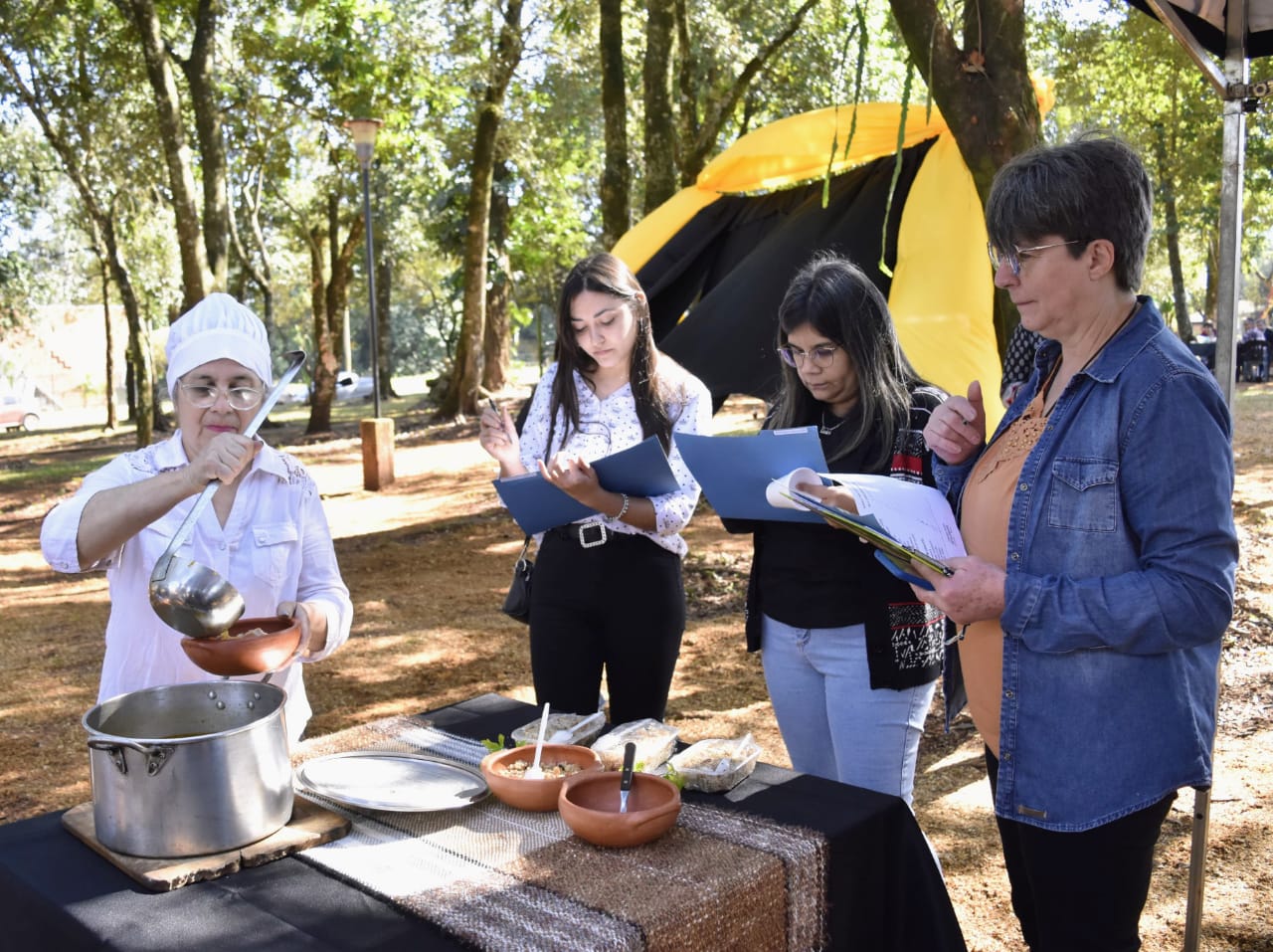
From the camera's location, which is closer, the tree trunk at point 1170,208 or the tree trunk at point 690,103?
the tree trunk at point 690,103

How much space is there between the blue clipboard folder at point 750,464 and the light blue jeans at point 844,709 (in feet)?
0.95

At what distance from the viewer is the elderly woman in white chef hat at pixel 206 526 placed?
2.25 m

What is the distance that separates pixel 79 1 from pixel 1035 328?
14.9m

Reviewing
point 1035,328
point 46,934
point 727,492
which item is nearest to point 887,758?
point 727,492

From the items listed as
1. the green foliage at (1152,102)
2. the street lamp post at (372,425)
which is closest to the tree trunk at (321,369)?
the street lamp post at (372,425)

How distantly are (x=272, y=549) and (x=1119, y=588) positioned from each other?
1.72 m

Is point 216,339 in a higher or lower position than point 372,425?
higher

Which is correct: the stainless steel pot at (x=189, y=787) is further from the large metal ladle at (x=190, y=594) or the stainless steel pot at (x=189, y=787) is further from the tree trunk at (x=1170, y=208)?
the tree trunk at (x=1170, y=208)

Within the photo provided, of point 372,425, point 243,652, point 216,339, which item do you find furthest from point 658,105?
point 243,652

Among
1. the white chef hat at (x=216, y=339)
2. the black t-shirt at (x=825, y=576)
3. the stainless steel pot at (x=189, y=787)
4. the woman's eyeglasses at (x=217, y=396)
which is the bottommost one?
the stainless steel pot at (x=189, y=787)

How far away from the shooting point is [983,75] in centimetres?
455

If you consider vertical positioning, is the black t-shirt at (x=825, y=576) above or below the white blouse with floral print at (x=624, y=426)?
below

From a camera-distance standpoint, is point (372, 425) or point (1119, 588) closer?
point (1119, 588)

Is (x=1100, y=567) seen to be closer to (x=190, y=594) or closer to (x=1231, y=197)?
(x=190, y=594)
